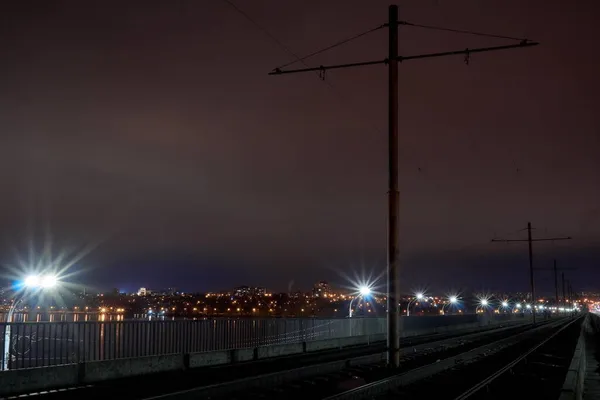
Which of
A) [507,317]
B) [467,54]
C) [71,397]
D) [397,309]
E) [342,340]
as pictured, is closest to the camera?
[71,397]

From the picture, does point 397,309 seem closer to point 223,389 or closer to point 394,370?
point 394,370

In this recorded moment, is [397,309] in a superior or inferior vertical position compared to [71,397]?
superior

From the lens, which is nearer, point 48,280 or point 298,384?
point 298,384

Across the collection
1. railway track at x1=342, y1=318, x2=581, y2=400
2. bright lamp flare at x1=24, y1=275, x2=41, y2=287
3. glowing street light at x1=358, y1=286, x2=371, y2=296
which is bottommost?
railway track at x1=342, y1=318, x2=581, y2=400

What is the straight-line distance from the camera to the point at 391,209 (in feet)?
63.6

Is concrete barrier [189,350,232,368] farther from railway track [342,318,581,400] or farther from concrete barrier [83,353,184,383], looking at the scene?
railway track [342,318,581,400]

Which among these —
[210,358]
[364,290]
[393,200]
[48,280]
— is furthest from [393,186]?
[364,290]

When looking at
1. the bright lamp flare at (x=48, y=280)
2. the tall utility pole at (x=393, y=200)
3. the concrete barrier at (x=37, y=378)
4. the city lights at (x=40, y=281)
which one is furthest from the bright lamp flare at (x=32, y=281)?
the tall utility pole at (x=393, y=200)

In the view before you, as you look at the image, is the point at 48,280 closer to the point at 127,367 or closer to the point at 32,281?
the point at 32,281

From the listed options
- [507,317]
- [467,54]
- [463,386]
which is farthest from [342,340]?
[507,317]

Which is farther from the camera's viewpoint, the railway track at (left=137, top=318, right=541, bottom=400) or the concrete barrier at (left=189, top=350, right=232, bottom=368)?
the concrete barrier at (left=189, top=350, right=232, bottom=368)

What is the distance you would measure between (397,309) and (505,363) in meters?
12.3

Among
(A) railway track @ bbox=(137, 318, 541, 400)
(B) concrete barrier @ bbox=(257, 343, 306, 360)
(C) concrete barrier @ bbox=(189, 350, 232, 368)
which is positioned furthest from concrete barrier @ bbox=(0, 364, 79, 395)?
(B) concrete barrier @ bbox=(257, 343, 306, 360)

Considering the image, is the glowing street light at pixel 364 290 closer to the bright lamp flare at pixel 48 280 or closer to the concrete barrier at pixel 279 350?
the concrete barrier at pixel 279 350
